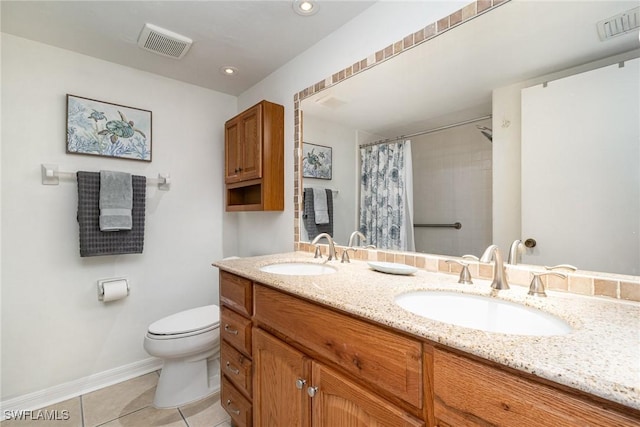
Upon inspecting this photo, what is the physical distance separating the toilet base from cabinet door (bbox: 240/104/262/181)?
129 cm

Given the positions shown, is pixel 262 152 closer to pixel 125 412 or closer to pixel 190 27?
pixel 190 27

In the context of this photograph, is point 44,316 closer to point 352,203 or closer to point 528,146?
point 352,203

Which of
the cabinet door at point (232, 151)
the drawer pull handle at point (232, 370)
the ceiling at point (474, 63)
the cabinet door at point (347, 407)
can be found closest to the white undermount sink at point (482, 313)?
the cabinet door at point (347, 407)

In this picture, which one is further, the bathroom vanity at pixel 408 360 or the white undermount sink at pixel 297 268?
the white undermount sink at pixel 297 268

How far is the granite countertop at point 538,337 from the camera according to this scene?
1.50 feet

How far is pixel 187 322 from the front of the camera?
180cm

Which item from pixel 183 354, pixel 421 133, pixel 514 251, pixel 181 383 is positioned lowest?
pixel 181 383

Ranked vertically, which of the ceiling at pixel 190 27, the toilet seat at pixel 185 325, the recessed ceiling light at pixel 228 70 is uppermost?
the recessed ceiling light at pixel 228 70

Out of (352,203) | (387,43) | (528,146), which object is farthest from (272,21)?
(528,146)

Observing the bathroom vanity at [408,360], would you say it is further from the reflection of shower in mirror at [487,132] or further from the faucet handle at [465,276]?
the reflection of shower in mirror at [487,132]

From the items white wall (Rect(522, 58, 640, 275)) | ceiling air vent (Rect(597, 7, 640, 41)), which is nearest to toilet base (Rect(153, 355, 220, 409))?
white wall (Rect(522, 58, 640, 275))

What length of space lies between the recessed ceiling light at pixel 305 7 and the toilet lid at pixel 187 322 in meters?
1.88

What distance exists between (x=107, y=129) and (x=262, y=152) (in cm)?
109

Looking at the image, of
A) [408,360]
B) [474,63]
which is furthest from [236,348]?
[474,63]
